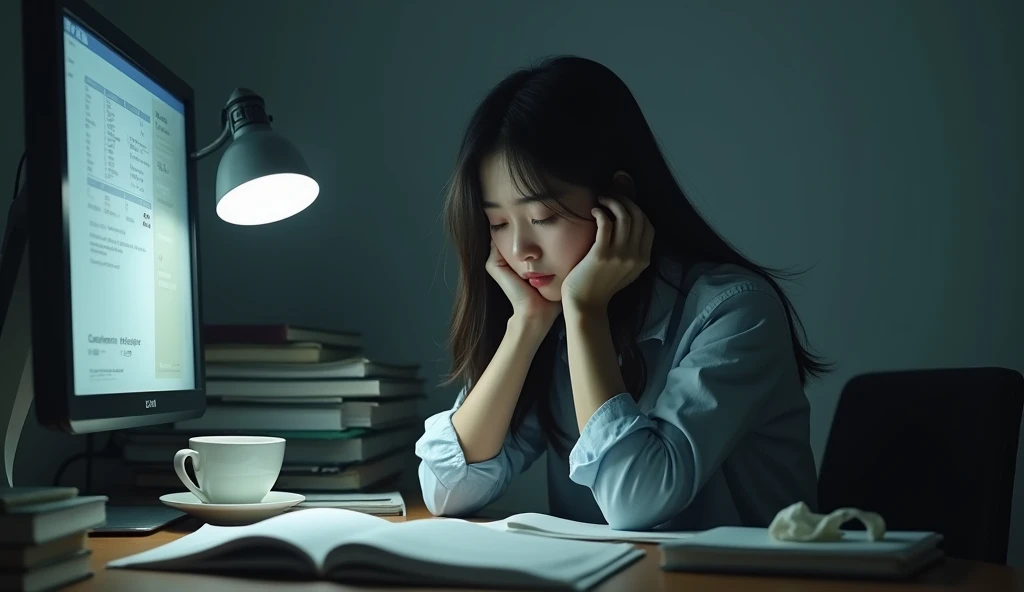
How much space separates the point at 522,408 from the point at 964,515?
588mm

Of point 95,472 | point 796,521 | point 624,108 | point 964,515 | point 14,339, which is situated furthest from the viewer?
point 95,472

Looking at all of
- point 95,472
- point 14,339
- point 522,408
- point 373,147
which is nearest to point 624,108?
point 522,408

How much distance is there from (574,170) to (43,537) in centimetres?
79

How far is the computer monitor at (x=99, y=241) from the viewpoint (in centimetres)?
82

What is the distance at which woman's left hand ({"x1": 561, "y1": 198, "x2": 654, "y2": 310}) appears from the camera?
1230mm

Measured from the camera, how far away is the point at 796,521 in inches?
30.9

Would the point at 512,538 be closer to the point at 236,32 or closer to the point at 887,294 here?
Answer: the point at 887,294

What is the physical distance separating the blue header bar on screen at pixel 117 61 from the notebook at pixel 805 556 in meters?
0.71

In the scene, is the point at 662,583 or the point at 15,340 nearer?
the point at 662,583

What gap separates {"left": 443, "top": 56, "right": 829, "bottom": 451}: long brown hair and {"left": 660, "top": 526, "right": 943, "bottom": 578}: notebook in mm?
536

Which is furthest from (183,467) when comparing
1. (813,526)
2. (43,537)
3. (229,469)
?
(813,526)

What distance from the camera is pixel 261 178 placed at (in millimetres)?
1308

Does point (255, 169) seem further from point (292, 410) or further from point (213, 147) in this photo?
point (292, 410)

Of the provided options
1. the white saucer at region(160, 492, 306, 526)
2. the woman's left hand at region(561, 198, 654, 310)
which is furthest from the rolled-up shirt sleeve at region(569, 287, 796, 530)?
the white saucer at region(160, 492, 306, 526)
